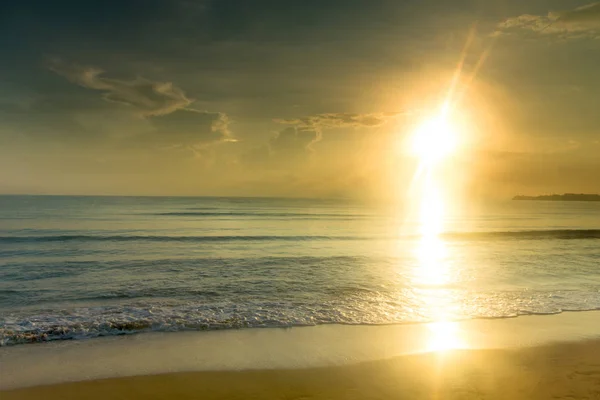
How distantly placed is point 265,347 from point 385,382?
2829mm

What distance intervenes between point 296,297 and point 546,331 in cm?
711

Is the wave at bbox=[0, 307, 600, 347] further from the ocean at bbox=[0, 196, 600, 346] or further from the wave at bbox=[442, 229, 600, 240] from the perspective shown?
the wave at bbox=[442, 229, 600, 240]

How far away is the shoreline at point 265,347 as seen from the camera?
24.4ft

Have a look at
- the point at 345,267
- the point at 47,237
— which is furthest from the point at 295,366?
the point at 47,237

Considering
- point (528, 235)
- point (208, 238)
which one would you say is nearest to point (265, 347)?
point (208, 238)

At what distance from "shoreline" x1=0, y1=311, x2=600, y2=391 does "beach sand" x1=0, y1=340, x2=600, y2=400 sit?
0.92ft

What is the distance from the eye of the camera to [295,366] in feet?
25.1

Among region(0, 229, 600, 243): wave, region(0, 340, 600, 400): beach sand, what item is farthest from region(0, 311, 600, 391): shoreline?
region(0, 229, 600, 243): wave

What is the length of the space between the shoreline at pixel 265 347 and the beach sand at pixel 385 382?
282 millimetres

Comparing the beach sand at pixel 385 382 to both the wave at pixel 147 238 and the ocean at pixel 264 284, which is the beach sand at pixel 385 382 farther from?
the wave at pixel 147 238

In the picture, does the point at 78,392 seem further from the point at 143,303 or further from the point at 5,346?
the point at 143,303

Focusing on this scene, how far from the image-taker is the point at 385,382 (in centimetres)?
698

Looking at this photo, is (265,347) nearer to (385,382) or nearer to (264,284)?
(385,382)

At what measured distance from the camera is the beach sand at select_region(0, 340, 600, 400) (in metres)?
6.46
